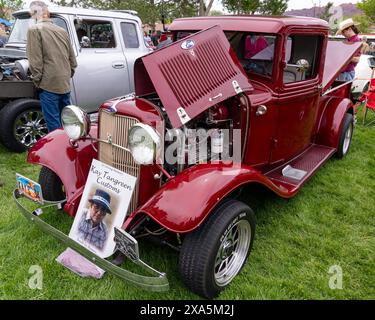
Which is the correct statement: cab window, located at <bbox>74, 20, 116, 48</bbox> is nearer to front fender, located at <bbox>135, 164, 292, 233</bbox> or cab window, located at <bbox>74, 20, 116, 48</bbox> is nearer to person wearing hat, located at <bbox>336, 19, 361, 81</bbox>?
person wearing hat, located at <bbox>336, 19, 361, 81</bbox>

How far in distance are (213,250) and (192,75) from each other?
1261 millimetres

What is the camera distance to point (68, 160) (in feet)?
9.23

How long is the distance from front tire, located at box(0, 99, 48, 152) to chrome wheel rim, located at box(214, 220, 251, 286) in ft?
11.6

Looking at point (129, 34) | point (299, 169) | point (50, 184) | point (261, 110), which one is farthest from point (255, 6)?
point (50, 184)

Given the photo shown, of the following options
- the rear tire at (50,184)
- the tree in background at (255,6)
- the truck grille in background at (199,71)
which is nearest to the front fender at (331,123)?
the truck grille in background at (199,71)

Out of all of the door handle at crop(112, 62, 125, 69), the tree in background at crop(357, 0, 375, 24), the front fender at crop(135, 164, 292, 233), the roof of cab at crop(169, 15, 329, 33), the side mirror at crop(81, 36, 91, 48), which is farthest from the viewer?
the tree in background at crop(357, 0, 375, 24)

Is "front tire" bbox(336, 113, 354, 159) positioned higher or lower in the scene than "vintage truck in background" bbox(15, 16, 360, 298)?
lower

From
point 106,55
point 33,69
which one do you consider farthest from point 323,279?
point 106,55

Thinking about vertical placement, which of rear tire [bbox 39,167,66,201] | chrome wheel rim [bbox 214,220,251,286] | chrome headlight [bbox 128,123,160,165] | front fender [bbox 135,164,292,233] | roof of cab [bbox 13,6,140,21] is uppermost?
roof of cab [bbox 13,6,140,21]

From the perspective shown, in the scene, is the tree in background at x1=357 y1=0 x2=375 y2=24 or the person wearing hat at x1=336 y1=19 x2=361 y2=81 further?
the tree in background at x1=357 y1=0 x2=375 y2=24

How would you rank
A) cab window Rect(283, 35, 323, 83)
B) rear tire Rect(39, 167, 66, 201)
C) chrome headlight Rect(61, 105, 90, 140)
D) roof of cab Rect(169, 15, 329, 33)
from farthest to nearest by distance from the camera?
cab window Rect(283, 35, 323, 83), rear tire Rect(39, 167, 66, 201), roof of cab Rect(169, 15, 329, 33), chrome headlight Rect(61, 105, 90, 140)

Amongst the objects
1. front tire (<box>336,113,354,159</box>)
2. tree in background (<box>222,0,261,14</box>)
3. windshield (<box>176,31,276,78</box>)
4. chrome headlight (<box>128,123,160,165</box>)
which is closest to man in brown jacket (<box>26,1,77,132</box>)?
windshield (<box>176,31,276,78</box>)

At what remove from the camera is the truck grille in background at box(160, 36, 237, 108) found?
2422 mm

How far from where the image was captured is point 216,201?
2090mm
